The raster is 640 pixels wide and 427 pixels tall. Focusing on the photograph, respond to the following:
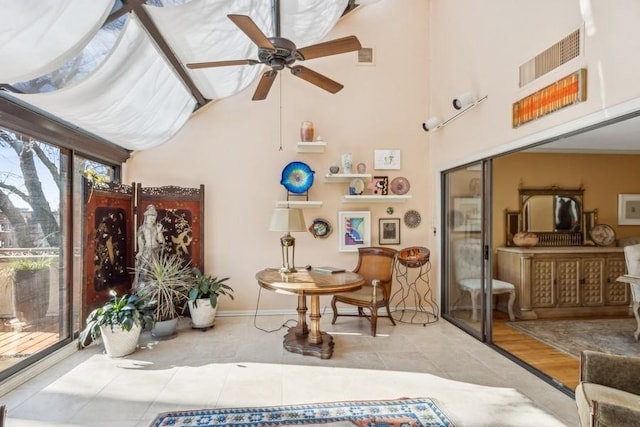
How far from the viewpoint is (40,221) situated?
10.2 feet

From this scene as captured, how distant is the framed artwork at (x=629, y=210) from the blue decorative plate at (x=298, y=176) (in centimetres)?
472

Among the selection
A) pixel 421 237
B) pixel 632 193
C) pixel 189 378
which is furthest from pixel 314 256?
pixel 632 193

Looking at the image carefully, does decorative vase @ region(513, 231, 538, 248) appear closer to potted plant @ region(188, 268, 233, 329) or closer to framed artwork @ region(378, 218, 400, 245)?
framed artwork @ region(378, 218, 400, 245)

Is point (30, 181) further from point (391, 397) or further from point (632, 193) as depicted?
point (632, 193)

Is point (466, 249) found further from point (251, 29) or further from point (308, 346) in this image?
point (251, 29)

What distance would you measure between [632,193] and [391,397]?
5185 mm

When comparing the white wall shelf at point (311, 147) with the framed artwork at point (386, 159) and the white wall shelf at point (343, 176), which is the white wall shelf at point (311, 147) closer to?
the white wall shelf at point (343, 176)

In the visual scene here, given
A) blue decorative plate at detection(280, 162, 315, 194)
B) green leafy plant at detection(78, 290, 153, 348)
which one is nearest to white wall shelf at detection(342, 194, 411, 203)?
blue decorative plate at detection(280, 162, 315, 194)

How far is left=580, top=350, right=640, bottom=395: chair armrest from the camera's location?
6.24 feet

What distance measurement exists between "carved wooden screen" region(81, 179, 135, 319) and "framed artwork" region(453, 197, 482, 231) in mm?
4253

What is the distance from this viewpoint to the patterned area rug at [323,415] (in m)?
2.25

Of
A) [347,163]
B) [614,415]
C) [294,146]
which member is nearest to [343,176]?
[347,163]

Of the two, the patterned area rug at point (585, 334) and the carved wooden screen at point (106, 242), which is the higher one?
the carved wooden screen at point (106, 242)

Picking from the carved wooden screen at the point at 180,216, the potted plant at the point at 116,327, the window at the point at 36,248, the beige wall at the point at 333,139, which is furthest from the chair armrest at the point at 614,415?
the carved wooden screen at the point at 180,216
